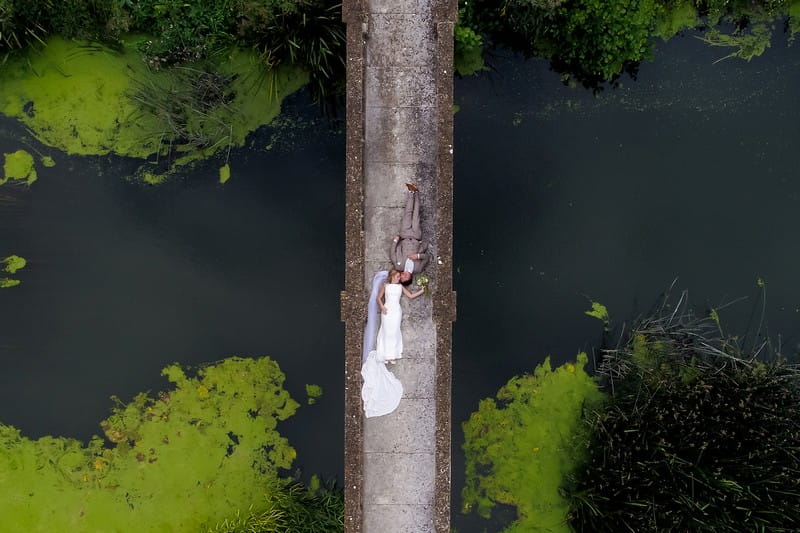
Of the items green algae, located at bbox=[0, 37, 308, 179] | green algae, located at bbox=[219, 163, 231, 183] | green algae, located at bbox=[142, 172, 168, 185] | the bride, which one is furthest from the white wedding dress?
green algae, located at bbox=[142, 172, 168, 185]

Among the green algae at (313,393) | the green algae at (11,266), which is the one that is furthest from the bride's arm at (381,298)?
the green algae at (11,266)

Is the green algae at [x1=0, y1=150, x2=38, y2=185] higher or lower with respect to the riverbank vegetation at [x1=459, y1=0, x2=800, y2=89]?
lower

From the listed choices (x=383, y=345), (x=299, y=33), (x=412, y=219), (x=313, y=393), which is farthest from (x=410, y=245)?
(x=299, y=33)

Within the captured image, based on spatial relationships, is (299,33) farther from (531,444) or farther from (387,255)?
(531,444)

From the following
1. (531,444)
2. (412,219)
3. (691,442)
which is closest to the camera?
(412,219)

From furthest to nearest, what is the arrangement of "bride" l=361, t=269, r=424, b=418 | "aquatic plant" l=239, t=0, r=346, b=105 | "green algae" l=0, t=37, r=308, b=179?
"green algae" l=0, t=37, r=308, b=179
"aquatic plant" l=239, t=0, r=346, b=105
"bride" l=361, t=269, r=424, b=418

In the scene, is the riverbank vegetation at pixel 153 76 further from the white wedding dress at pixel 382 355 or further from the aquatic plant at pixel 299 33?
the white wedding dress at pixel 382 355

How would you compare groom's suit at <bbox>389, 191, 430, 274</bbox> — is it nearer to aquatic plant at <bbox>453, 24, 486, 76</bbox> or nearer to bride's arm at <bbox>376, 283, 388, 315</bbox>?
bride's arm at <bbox>376, 283, 388, 315</bbox>
